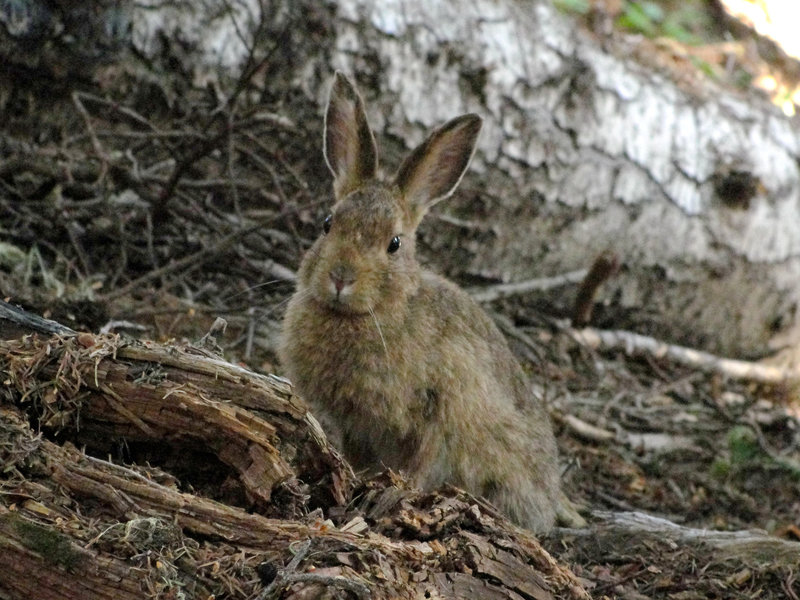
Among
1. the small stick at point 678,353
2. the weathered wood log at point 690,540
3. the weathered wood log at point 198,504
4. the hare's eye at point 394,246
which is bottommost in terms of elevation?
the weathered wood log at point 690,540

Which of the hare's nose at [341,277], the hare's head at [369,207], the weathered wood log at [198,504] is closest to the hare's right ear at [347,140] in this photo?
the hare's head at [369,207]

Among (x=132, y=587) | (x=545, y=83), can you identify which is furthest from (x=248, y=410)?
(x=545, y=83)

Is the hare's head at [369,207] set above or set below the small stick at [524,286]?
above

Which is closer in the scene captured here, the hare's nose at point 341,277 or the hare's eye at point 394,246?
the hare's nose at point 341,277

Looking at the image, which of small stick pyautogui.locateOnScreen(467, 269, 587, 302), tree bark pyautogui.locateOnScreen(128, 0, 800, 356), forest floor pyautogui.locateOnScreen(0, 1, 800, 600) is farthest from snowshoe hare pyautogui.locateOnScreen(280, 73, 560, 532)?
small stick pyautogui.locateOnScreen(467, 269, 587, 302)

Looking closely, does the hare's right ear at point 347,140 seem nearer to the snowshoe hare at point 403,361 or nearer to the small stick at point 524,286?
the snowshoe hare at point 403,361

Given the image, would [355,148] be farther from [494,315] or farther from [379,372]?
[494,315]

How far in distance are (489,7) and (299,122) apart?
190 cm

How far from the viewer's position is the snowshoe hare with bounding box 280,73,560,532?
4.63m

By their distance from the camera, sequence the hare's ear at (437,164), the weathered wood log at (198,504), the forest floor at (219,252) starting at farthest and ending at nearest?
the forest floor at (219,252), the hare's ear at (437,164), the weathered wood log at (198,504)

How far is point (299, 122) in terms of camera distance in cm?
673

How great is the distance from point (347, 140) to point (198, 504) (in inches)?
108

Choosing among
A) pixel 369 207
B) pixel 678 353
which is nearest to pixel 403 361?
pixel 369 207

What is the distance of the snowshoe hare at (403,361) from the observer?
463 centimetres
